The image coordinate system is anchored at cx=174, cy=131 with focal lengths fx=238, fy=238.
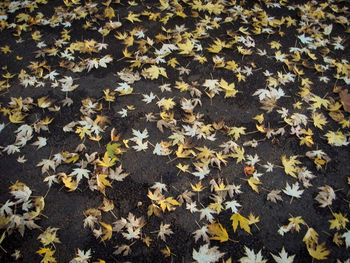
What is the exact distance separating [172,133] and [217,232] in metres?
1.24

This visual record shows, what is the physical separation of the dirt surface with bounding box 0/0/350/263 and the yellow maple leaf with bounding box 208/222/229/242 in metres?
0.02

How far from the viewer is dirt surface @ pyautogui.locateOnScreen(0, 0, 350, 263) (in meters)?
2.27

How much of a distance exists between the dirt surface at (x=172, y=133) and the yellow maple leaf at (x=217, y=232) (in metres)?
0.02

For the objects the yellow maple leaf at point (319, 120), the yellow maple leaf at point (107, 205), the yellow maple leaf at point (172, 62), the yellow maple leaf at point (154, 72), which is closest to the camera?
the yellow maple leaf at point (107, 205)

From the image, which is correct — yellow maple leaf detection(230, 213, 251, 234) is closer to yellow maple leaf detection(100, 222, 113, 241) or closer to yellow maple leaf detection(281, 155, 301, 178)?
yellow maple leaf detection(281, 155, 301, 178)

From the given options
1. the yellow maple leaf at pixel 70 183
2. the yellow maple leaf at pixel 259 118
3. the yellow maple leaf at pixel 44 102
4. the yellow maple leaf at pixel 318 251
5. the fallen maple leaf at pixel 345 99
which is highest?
the yellow maple leaf at pixel 44 102

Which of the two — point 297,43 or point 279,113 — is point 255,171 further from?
point 297,43

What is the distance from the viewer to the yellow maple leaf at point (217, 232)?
224cm

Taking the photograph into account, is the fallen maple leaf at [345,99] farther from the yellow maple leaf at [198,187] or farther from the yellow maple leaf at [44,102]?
the yellow maple leaf at [44,102]

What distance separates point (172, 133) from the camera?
295cm

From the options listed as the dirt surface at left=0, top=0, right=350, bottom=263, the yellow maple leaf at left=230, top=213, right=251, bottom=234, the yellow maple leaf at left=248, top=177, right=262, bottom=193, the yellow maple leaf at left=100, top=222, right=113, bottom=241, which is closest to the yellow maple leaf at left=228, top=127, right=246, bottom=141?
the dirt surface at left=0, top=0, right=350, bottom=263

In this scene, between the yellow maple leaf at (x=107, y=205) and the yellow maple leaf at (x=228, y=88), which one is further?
the yellow maple leaf at (x=228, y=88)

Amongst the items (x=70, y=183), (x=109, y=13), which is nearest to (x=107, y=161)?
(x=70, y=183)

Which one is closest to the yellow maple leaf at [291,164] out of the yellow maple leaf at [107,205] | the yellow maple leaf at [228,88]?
the yellow maple leaf at [228,88]
